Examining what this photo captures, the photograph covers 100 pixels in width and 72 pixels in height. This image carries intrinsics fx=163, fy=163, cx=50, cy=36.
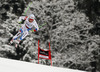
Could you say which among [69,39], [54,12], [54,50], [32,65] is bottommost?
[54,50]

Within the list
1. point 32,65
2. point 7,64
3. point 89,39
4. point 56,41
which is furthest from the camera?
point 89,39

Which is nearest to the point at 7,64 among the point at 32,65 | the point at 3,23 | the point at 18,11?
the point at 32,65

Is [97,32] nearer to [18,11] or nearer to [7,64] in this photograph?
[18,11]

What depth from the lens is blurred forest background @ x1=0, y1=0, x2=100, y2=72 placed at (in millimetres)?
10172

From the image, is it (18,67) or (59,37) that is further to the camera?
(59,37)

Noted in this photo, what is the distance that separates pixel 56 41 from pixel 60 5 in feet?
7.82

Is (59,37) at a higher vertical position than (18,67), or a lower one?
lower

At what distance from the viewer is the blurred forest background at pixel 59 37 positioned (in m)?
10.2

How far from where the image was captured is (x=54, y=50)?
10.3m

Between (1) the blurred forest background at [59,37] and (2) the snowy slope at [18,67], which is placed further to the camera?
(1) the blurred forest background at [59,37]

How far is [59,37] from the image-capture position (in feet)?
32.9

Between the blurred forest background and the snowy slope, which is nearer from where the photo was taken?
the snowy slope

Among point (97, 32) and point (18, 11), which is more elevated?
point (18, 11)

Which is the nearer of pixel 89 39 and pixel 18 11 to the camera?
pixel 89 39
